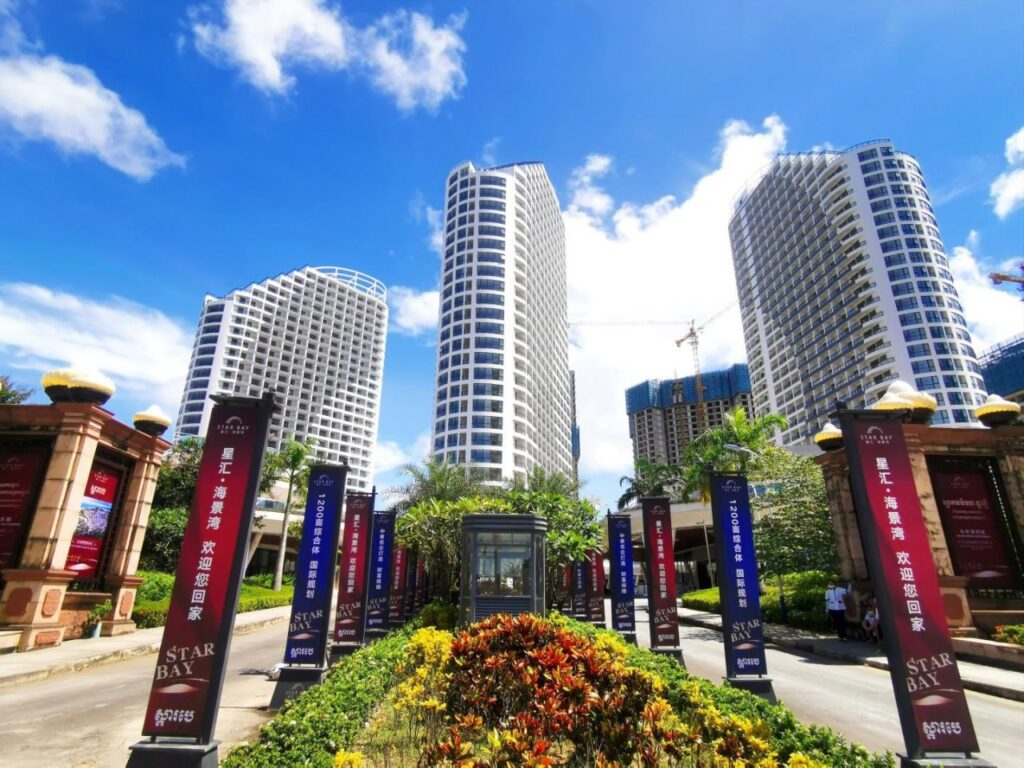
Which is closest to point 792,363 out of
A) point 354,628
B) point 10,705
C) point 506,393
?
point 506,393

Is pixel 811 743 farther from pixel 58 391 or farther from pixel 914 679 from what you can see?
pixel 58 391

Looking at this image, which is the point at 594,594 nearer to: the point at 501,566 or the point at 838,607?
the point at 501,566

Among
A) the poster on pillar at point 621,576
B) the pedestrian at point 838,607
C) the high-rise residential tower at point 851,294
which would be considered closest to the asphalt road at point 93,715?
the poster on pillar at point 621,576

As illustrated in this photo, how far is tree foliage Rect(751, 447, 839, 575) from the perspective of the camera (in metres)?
21.3

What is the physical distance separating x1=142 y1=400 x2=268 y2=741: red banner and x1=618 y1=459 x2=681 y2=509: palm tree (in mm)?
37710

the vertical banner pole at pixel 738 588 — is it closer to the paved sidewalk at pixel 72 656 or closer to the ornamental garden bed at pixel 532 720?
the ornamental garden bed at pixel 532 720

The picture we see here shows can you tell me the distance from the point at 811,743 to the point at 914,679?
5.68 ft

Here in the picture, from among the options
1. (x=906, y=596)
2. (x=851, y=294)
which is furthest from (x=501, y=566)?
(x=851, y=294)

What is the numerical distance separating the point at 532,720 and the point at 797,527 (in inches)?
848

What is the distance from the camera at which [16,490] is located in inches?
621

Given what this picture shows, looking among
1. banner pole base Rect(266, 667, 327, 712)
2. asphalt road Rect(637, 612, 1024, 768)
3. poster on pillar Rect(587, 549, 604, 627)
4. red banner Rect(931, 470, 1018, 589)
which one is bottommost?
asphalt road Rect(637, 612, 1024, 768)

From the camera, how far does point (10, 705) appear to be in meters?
9.50

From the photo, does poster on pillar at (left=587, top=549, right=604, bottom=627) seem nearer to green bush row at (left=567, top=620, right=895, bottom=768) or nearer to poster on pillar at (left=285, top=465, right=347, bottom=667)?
poster on pillar at (left=285, top=465, right=347, bottom=667)

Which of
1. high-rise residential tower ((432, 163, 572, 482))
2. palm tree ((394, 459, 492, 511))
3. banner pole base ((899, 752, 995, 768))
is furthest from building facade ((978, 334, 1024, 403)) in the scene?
banner pole base ((899, 752, 995, 768))
